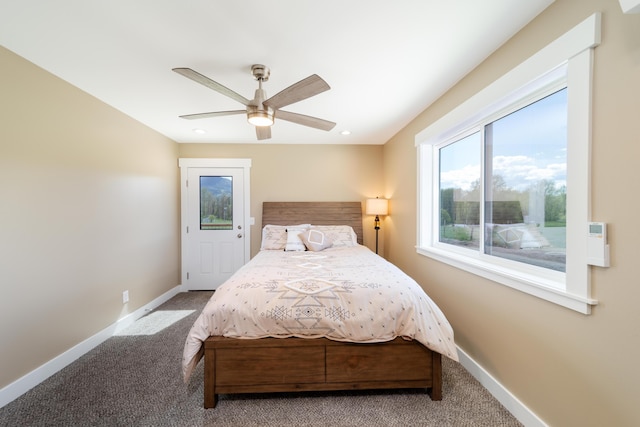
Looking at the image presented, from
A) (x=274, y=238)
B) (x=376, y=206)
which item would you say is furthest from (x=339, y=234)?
(x=274, y=238)

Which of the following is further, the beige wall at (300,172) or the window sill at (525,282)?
the beige wall at (300,172)

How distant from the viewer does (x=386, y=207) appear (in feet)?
12.7

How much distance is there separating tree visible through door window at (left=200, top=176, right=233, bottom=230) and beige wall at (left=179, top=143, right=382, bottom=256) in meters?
0.37

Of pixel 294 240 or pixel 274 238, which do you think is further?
pixel 274 238

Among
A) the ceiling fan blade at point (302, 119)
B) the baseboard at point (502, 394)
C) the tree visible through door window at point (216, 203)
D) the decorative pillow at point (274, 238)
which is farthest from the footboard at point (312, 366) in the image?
the tree visible through door window at point (216, 203)

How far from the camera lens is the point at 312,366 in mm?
1660

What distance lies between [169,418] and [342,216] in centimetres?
303

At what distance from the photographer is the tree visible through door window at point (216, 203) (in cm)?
403

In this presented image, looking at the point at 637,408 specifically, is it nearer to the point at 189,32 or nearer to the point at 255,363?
the point at 255,363

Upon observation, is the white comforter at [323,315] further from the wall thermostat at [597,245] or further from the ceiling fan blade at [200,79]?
the ceiling fan blade at [200,79]

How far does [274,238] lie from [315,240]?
24.1 inches

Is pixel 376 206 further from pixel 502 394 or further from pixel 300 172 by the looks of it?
pixel 502 394

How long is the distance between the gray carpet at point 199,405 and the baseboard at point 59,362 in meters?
0.05

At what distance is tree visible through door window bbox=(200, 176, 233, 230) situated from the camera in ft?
13.2
